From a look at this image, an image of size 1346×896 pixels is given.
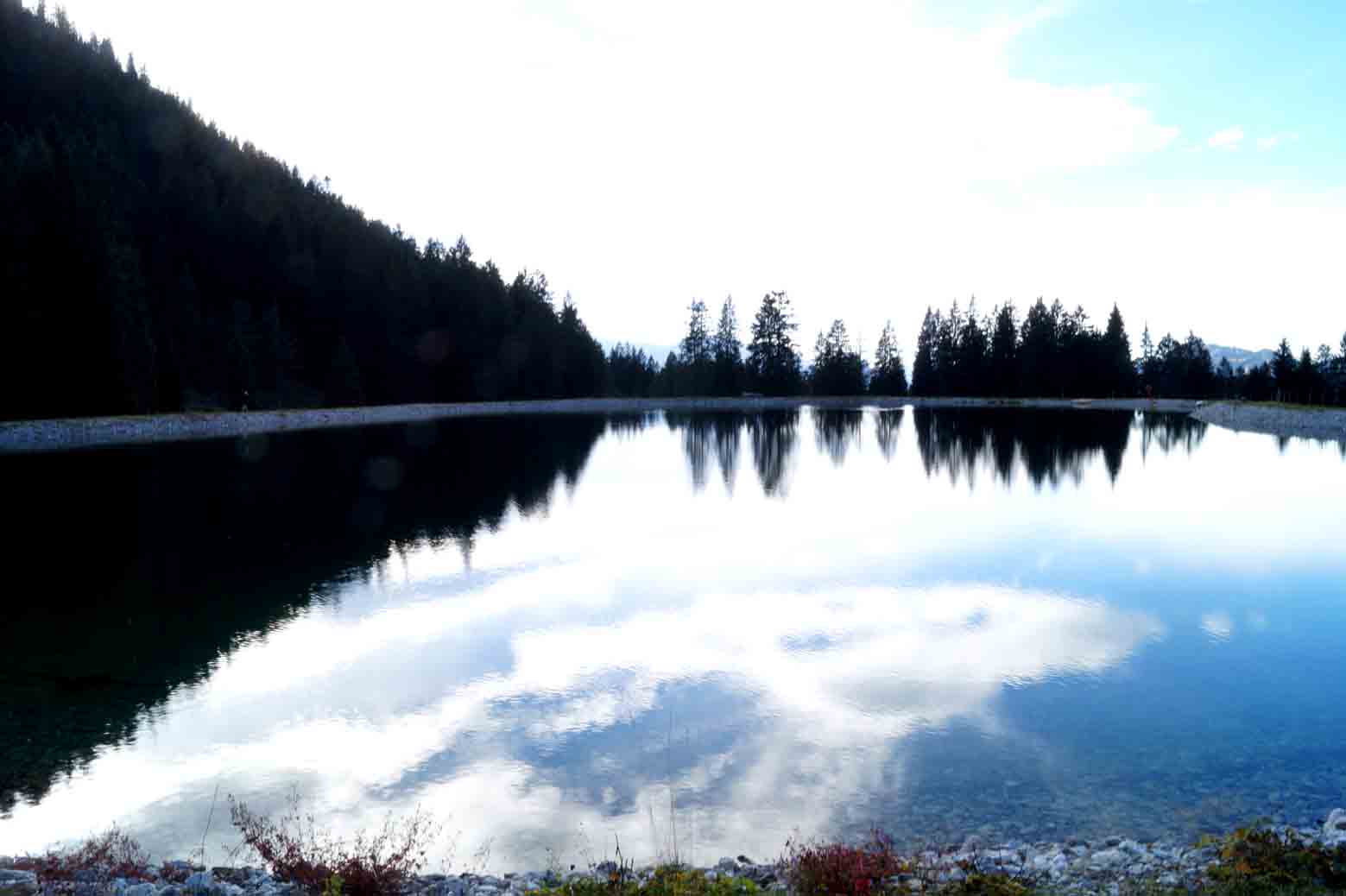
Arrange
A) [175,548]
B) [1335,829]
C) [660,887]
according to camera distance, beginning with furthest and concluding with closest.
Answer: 1. [175,548]
2. [1335,829]
3. [660,887]

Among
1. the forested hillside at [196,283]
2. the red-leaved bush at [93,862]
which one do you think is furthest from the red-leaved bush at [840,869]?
the forested hillside at [196,283]

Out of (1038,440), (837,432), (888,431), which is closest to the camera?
(1038,440)

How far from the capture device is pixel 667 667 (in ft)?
37.7

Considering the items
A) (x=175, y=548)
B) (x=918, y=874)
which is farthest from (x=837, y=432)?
(x=918, y=874)

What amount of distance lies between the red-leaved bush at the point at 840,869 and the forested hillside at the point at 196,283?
4991 cm

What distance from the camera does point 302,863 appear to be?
6.29 meters

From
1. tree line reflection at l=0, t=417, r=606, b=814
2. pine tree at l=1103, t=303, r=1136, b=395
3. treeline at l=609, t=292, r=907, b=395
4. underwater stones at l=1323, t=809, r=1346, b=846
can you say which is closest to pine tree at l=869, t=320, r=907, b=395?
treeline at l=609, t=292, r=907, b=395

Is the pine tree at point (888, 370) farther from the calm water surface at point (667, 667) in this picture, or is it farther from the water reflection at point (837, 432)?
the calm water surface at point (667, 667)

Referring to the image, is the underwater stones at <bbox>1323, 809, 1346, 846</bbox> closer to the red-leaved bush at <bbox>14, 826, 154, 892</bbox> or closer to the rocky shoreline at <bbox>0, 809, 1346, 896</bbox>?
the rocky shoreline at <bbox>0, 809, 1346, 896</bbox>

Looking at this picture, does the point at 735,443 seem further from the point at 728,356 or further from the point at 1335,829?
the point at 728,356

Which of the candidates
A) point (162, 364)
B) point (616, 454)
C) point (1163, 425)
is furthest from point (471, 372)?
point (1163, 425)

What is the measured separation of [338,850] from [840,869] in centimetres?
396

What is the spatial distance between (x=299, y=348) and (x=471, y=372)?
16.9 meters

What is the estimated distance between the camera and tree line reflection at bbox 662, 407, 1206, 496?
34.9 meters
